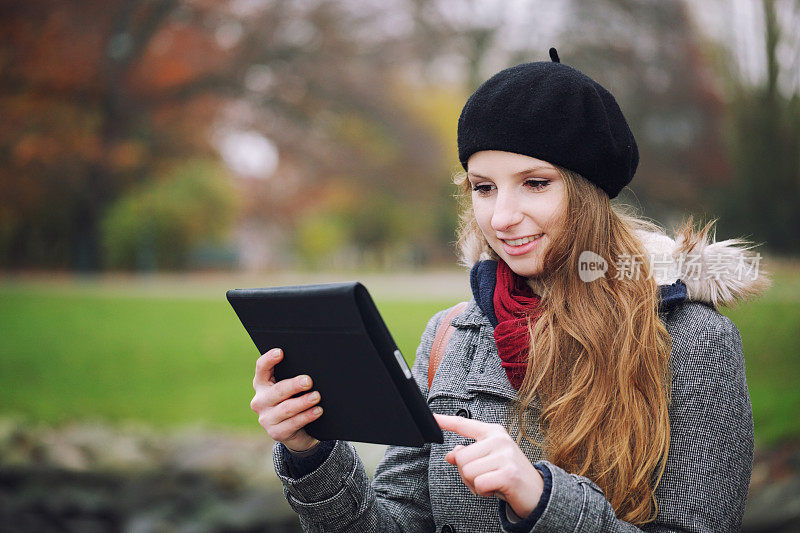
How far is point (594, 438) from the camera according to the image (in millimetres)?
1302

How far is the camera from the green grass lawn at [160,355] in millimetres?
4047

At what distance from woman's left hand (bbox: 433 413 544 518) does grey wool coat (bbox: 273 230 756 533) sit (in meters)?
0.03

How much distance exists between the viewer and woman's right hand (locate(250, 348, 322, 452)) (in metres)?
1.28

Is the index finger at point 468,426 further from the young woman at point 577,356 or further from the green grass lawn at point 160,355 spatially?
the green grass lawn at point 160,355

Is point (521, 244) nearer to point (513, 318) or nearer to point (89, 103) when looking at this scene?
point (513, 318)

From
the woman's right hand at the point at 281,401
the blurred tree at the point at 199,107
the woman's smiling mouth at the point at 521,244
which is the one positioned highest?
the blurred tree at the point at 199,107

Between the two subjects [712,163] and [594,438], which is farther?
[712,163]

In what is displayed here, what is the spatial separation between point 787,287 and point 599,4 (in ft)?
6.54

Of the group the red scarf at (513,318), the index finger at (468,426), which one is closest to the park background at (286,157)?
the red scarf at (513,318)

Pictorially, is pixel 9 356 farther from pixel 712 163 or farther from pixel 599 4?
pixel 712 163

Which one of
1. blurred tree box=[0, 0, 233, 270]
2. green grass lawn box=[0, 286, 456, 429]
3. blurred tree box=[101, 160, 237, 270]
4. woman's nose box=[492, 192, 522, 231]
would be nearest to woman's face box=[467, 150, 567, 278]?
woman's nose box=[492, 192, 522, 231]

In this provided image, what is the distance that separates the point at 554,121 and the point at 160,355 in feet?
11.3

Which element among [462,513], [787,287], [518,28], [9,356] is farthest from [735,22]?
[9,356]

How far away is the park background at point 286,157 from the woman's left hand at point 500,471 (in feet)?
9.77
